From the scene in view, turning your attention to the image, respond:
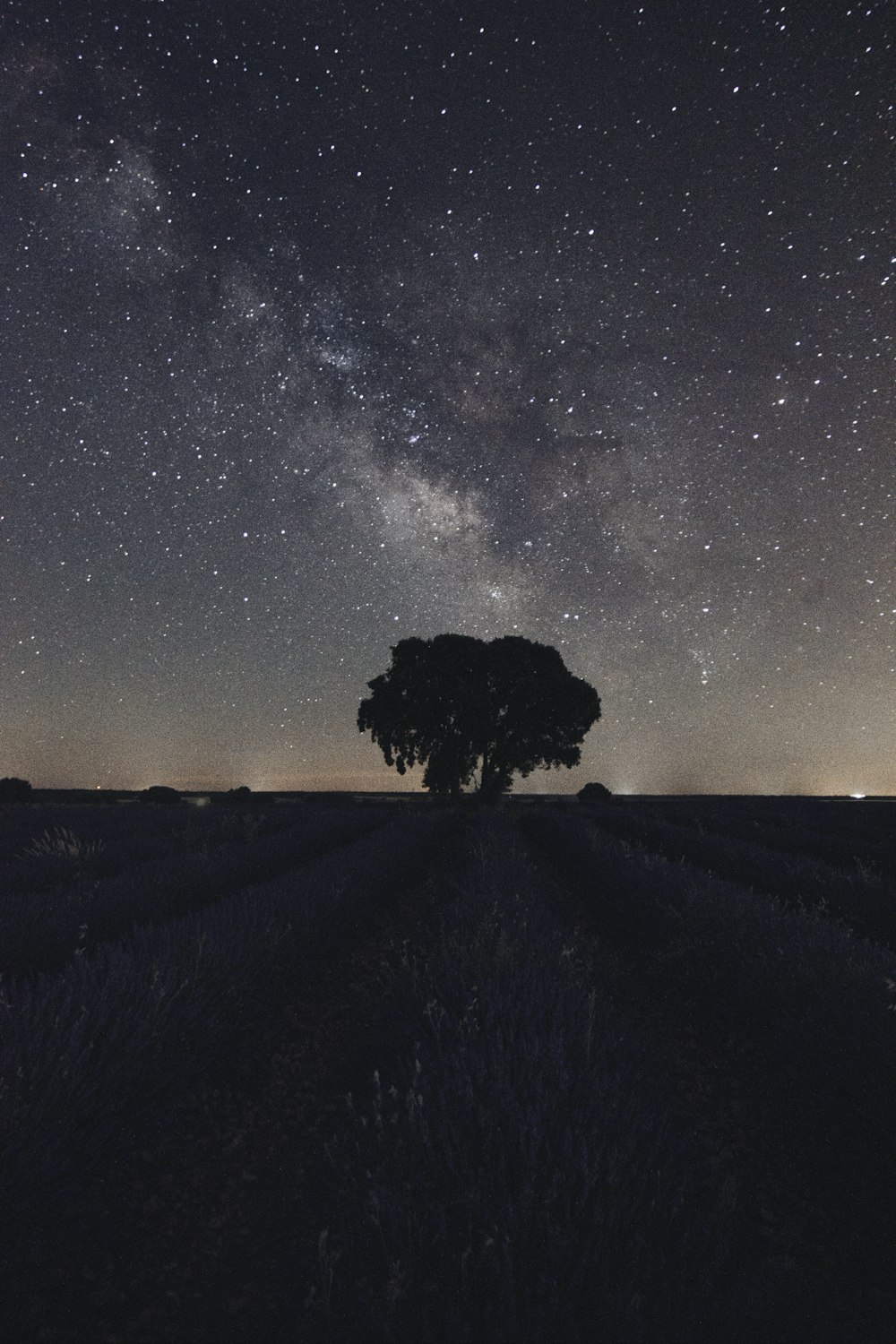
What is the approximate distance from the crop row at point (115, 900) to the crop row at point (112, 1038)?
316 mm

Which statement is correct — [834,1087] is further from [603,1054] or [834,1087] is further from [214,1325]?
[214,1325]

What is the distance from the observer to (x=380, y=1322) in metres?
1.25

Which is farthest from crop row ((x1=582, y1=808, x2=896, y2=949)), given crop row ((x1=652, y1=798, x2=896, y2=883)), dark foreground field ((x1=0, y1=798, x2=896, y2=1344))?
dark foreground field ((x1=0, y1=798, x2=896, y2=1344))

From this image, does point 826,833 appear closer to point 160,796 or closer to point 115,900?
point 115,900

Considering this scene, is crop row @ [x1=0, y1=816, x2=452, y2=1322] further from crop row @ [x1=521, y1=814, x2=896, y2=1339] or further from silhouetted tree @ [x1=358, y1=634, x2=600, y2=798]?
silhouetted tree @ [x1=358, y1=634, x2=600, y2=798]

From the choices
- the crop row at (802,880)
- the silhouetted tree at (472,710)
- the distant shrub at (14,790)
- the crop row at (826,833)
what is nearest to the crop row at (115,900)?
the crop row at (802,880)

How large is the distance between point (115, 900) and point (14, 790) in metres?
29.7

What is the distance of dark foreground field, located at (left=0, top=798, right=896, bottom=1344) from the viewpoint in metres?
1.41

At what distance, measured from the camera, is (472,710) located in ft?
93.1

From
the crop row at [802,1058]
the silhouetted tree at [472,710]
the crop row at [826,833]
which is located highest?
the silhouetted tree at [472,710]

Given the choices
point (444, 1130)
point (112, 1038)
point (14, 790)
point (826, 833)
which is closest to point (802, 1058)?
point (444, 1130)

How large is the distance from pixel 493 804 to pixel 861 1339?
2880cm

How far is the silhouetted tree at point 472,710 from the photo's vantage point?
94.4ft

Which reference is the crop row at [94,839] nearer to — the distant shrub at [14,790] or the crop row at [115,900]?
the crop row at [115,900]
